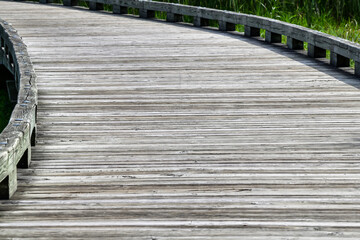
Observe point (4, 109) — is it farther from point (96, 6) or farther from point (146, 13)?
point (96, 6)

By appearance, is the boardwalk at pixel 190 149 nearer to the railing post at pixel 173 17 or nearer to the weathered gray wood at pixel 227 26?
the weathered gray wood at pixel 227 26

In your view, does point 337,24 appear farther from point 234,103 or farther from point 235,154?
point 235,154

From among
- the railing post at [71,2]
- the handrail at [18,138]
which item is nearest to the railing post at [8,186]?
the handrail at [18,138]

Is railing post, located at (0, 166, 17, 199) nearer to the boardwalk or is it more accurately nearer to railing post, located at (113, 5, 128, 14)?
the boardwalk

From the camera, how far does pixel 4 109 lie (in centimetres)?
1128

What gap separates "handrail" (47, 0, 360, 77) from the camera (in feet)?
27.2

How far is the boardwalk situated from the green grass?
5.58 ft

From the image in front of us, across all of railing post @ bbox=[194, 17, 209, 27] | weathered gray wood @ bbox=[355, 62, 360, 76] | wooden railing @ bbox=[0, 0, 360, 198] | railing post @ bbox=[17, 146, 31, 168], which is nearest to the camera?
wooden railing @ bbox=[0, 0, 360, 198]

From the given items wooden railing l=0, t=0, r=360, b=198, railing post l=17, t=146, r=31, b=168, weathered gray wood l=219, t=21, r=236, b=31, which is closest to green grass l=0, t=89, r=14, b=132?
wooden railing l=0, t=0, r=360, b=198

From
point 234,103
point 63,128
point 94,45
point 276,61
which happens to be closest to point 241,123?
point 234,103

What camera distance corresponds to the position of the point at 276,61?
8.77 m

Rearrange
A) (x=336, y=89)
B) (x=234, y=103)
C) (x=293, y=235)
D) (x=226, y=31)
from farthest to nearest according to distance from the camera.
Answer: (x=226, y=31), (x=336, y=89), (x=234, y=103), (x=293, y=235)

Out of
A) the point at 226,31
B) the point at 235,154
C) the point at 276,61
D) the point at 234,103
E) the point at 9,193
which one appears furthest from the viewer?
the point at 226,31

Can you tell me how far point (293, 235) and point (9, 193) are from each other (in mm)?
1553
